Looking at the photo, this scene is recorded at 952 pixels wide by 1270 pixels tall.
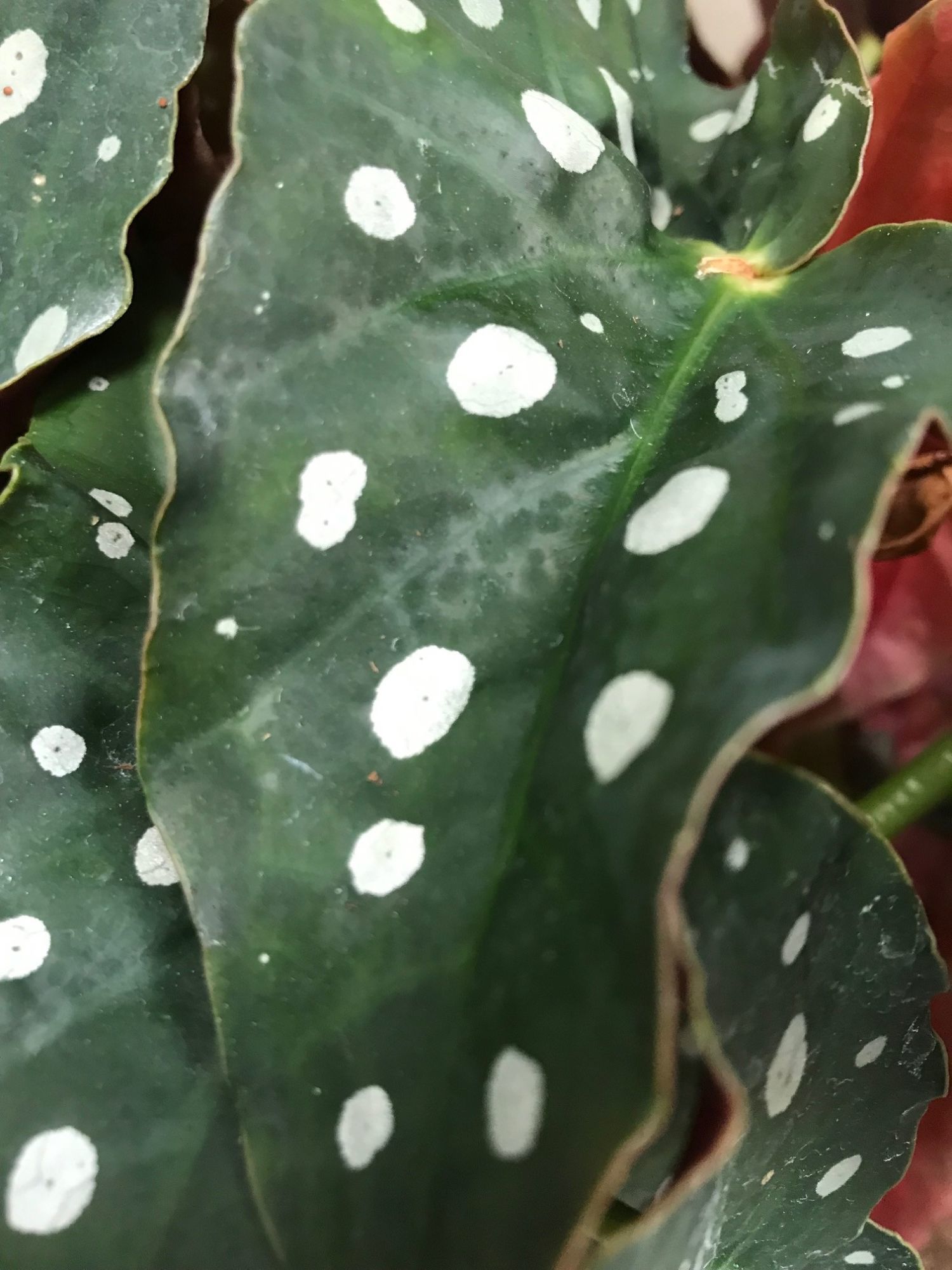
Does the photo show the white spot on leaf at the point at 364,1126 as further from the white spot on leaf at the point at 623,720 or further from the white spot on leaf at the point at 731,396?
the white spot on leaf at the point at 731,396

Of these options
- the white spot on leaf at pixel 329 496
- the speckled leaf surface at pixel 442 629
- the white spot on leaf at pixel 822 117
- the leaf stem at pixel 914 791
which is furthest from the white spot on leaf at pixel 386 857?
the white spot on leaf at pixel 822 117

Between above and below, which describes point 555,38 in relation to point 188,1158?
above

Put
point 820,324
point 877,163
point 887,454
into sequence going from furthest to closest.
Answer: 1. point 877,163
2. point 820,324
3. point 887,454

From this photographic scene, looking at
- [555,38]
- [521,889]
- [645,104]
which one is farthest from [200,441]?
[645,104]

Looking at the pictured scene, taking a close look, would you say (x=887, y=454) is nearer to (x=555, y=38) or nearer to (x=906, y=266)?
(x=906, y=266)

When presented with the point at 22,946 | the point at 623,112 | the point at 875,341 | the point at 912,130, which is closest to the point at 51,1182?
the point at 22,946

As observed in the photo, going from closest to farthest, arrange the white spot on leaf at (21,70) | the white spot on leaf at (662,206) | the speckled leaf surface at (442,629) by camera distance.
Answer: the speckled leaf surface at (442,629), the white spot on leaf at (21,70), the white spot on leaf at (662,206)

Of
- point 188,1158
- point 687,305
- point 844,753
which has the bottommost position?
point 188,1158

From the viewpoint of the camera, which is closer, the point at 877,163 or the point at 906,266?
the point at 906,266
